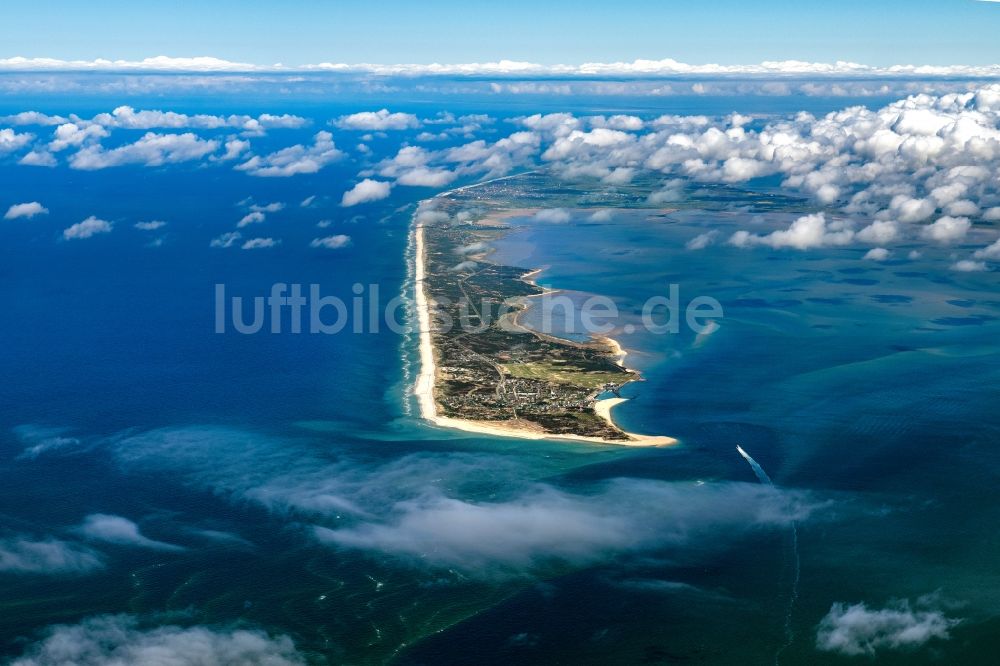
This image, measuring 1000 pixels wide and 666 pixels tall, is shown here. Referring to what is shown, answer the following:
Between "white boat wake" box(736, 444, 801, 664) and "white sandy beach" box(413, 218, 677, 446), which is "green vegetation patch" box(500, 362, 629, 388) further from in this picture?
"white boat wake" box(736, 444, 801, 664)

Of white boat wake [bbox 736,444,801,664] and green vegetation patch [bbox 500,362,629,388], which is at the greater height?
green vegetation patch [bbox 500,362,629,388]

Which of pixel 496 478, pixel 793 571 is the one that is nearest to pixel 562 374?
pixel 496 478

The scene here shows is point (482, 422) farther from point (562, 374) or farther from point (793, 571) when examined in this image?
point (793, 571)

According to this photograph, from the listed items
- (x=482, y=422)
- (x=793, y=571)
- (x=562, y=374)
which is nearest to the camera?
(x=793, y=571)

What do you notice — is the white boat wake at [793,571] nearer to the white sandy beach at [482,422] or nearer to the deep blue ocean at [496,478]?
the deep blue ocean at [496,478]

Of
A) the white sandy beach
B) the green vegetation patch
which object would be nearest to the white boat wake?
the white sandy beach

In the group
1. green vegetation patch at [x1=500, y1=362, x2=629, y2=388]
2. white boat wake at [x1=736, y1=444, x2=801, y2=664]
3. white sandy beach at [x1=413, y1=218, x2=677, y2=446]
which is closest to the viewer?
white boat wake at [x1=736, y1=444, x2=801, y2=664]

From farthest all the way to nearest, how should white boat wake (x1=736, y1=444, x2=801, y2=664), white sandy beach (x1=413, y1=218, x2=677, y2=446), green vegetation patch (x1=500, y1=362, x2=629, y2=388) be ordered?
1. green vegetation patch (x1=500, y1=362, x2=629, y2=388)
2. white sandy beach (x1=413, y1=218, x2=677, y2=446)
3. white boat wake (x1=736, y1=444, x2=801, y2=664)

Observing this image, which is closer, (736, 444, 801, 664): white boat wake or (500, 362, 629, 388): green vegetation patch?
(736, 444, 801, 664): white boat wake
